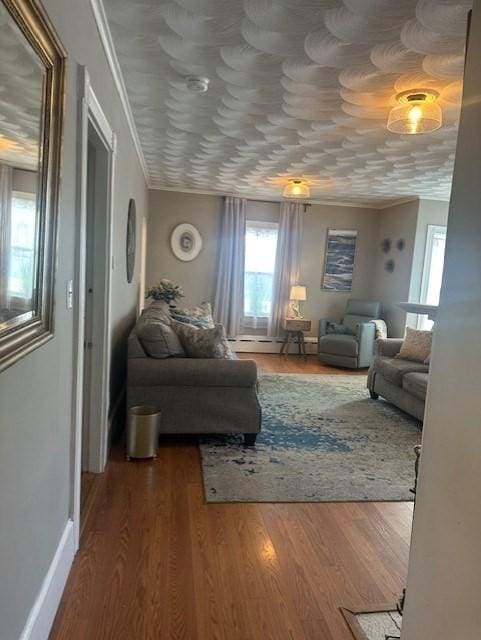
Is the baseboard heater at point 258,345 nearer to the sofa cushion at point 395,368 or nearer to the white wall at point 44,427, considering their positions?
the sofa cushion at point 395,368

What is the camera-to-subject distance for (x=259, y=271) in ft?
23.3

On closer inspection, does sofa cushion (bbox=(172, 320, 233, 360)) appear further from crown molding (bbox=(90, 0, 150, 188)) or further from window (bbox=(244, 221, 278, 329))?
window (bbox=(244, 221, 278, 329))

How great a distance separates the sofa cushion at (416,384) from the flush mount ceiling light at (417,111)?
2.14 metres

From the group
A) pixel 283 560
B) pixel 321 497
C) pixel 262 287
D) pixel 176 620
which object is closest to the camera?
pixel 176 620

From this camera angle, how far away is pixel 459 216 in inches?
42.1

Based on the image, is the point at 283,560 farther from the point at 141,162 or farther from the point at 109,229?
the point at 141,162

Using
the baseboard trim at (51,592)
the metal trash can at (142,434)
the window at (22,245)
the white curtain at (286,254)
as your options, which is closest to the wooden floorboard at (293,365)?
the white curtain at (286,254)

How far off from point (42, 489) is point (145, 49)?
7.36 ft

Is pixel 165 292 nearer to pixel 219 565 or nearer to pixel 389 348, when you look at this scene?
pixel 389 348

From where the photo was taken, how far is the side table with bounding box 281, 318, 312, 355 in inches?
268

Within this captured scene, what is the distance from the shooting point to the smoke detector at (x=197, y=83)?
2689 mm

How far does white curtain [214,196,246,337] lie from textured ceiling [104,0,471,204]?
78.8 inches

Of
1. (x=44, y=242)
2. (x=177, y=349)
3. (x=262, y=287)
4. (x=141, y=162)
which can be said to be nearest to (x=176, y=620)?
(x=44, y=242)

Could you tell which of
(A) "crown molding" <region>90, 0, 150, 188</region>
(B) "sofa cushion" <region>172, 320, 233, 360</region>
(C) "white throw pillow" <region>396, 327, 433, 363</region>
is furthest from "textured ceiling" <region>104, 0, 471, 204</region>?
(C) "white throw pillow" <region>396, 327, 433, 363</region>
